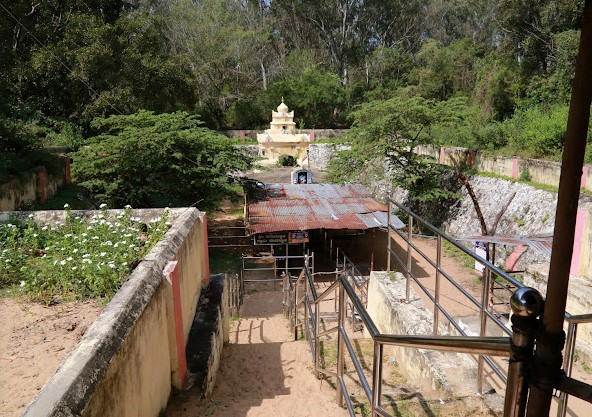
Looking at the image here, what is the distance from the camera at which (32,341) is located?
327 centimetres

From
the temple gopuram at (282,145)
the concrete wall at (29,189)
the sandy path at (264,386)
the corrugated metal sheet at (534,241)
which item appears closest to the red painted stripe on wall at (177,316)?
the sandy path at (264,386)

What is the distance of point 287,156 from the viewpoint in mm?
30297

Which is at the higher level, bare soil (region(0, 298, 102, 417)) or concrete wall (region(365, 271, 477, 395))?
bare soil (region(0, 298, 102, 417))

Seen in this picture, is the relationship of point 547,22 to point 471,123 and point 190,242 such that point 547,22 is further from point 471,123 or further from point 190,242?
point 190,242

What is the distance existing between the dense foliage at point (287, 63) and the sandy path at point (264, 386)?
4093mm

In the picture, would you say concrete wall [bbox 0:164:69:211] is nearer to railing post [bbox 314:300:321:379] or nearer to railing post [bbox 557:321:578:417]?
railing post [bbox 314:300:321:379]

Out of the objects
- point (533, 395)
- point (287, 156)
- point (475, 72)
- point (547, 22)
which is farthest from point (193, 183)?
point (475, 72)

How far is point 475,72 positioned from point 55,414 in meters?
35.8

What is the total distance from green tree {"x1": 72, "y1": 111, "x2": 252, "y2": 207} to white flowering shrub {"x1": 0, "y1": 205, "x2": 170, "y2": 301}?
813 cm

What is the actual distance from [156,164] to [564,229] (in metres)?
13.7

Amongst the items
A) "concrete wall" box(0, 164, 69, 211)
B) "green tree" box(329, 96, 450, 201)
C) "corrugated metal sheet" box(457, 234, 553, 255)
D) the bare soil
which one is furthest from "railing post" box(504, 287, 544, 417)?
"green tree" box(329, 96, 450, 201)

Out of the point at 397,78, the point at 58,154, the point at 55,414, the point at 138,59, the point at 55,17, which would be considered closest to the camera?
the point at 55,414

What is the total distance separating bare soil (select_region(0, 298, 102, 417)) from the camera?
8.88 feet

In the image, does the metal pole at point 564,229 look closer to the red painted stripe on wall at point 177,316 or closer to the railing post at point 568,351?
the railing post at point 568,351
